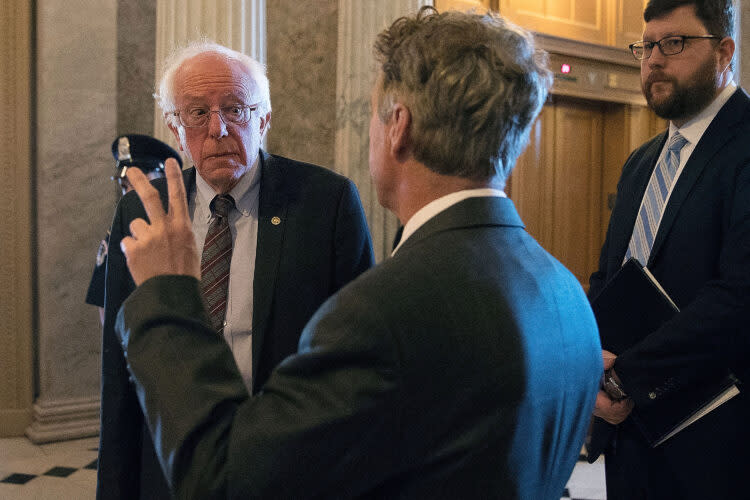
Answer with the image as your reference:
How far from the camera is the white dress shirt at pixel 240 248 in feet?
5.43

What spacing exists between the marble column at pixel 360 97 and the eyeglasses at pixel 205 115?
2234 millimetres

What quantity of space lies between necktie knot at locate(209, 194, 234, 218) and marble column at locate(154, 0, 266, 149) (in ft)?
8.12

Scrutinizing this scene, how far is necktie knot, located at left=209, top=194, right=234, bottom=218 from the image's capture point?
1771 mm

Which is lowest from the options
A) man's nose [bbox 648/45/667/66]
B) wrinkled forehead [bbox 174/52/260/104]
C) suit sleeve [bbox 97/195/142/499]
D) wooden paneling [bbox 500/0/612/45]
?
suit sleeve [bbox 97/195/142/499]

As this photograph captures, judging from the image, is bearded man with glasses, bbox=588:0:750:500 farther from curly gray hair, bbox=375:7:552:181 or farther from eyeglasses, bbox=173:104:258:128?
eyeglasses, bbox=173:104:258:128

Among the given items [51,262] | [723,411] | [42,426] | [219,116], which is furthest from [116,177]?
[723,411]

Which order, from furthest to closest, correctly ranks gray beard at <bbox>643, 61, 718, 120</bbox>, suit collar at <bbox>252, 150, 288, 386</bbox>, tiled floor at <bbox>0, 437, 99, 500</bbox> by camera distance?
tiled floor at <bbox>0, 437, 99, 500</bbox>
gray beard at <bbox>643, 61, 718, 120</bbox>
suit collar at <bbox>252, 150, 288, 386</bbox>

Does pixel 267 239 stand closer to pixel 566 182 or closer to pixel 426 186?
pixel 426 186

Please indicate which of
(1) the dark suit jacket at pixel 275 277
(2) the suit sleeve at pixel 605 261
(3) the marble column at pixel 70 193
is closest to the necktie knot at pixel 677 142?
(2) the suit sleeve at pixel 605 261

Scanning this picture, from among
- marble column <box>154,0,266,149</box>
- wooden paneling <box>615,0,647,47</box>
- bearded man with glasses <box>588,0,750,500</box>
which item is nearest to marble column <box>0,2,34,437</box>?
marble column <box>154,0,266,149</box>

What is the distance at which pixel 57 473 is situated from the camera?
4.21 metres

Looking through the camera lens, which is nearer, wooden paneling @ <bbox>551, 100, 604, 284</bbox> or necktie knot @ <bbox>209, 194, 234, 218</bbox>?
necktie knot @ <bbox>209, 194, 234, 218</bbox>

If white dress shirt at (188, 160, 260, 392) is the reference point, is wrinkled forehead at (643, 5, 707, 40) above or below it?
above

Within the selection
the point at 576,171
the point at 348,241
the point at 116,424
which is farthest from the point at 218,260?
the point at 576,171
